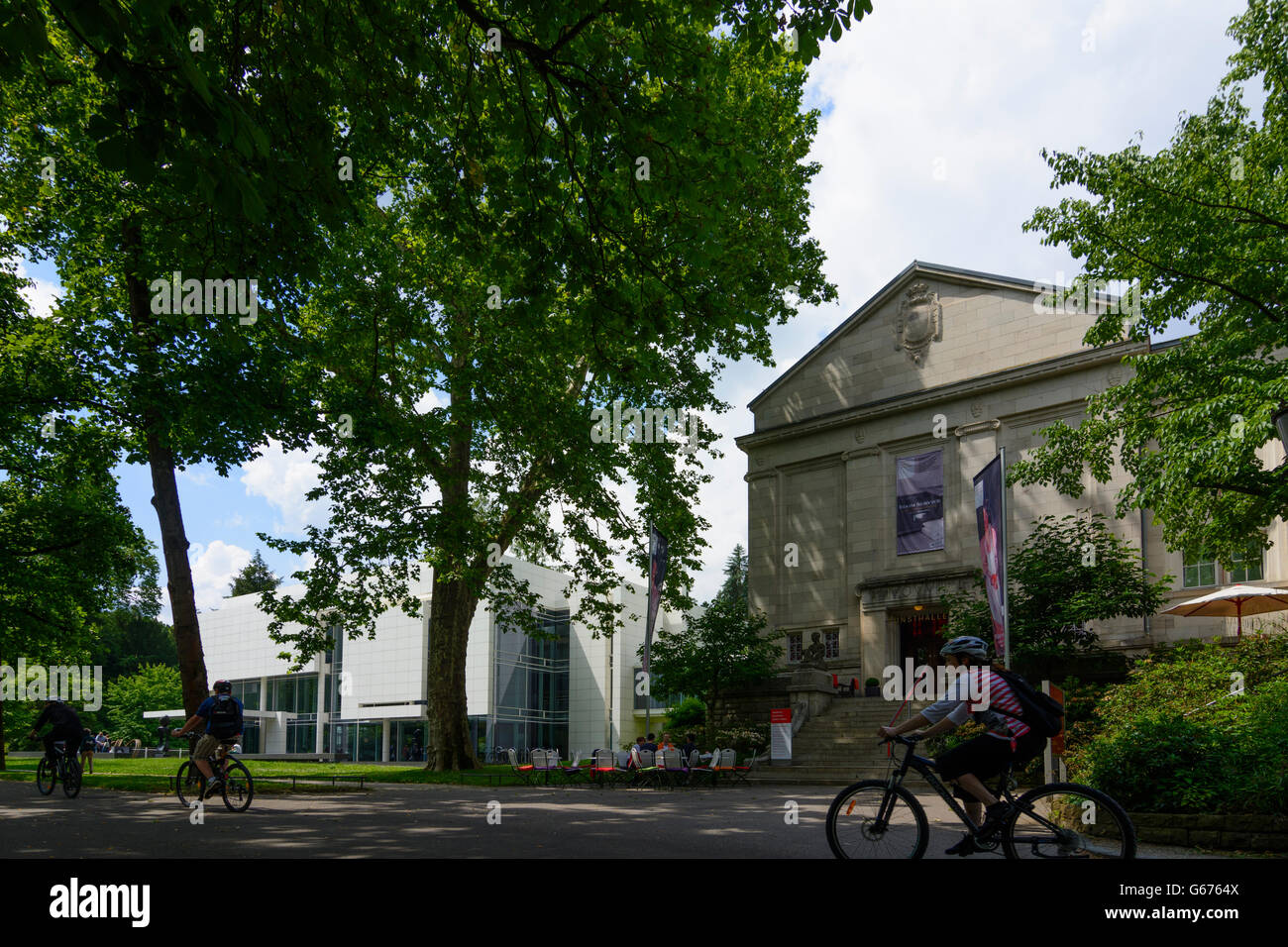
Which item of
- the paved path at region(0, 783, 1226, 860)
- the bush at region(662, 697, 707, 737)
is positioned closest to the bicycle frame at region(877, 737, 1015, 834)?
the paved path at region(0, 783, 1226, 860)

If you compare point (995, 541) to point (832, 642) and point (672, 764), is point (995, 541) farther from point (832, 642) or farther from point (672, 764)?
point (832, 642)

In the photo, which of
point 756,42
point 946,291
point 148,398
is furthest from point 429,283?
point 946,291

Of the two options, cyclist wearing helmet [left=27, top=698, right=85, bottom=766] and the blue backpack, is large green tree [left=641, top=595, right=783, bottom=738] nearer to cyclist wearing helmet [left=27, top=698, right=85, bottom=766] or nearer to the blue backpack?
cyclist wearing helmet [left=27, top=698, right=85, bottom=766]

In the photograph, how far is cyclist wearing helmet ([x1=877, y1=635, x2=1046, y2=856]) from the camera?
7.41m

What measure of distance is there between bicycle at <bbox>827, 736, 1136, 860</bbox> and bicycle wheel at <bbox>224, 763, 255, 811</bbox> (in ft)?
31.3

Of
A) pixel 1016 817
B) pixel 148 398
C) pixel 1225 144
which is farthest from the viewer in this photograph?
pixel 1225 144

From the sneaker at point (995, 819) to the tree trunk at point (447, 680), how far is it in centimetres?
2144

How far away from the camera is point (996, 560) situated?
15.0 m

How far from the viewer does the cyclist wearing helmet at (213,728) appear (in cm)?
1384

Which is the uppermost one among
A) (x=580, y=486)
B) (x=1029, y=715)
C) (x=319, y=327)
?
(x=319, y=327)

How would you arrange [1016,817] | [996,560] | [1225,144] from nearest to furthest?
[1016,817]
[996,560]
[1225,144]
